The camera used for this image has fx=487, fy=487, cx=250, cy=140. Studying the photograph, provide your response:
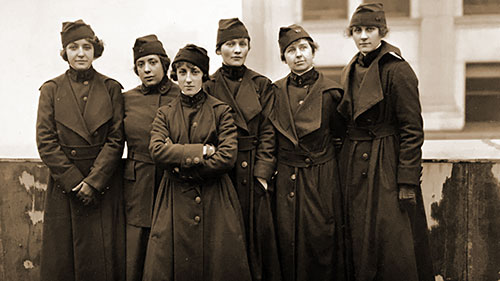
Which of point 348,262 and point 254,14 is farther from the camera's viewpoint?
point 254,14

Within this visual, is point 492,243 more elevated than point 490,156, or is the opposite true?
point 490,156

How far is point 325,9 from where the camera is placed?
479 centimetres

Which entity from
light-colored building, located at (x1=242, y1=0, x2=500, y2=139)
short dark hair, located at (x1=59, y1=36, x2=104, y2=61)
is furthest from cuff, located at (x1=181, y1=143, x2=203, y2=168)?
light-colored building, located at (x1=242, y1=0, x2=500, y2=139)

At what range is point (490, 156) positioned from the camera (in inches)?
171

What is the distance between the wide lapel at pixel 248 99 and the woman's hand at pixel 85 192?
1.27 metres

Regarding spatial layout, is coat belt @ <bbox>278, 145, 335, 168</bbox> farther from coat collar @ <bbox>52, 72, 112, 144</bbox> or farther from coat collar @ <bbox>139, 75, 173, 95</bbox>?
coat collar @ <bbox>52, 72, 112, 144</bbox>

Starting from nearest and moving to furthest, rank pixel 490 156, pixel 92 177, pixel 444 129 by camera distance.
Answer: pixel 92 177, pixel 490 156, pixel 444 129

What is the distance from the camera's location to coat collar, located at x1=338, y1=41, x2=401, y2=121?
338 cm

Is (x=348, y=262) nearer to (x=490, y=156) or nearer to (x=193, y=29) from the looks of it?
(x=490, y=156)

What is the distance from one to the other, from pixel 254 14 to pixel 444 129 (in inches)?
83.6

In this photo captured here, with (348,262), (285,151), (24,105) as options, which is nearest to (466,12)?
(285,151)

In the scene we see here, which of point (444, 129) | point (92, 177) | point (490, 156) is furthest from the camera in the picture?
point (444, 129)

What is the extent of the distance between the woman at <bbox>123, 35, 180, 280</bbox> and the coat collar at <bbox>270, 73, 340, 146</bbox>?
0.83 metres

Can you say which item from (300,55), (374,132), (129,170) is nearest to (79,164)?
(129,170)
